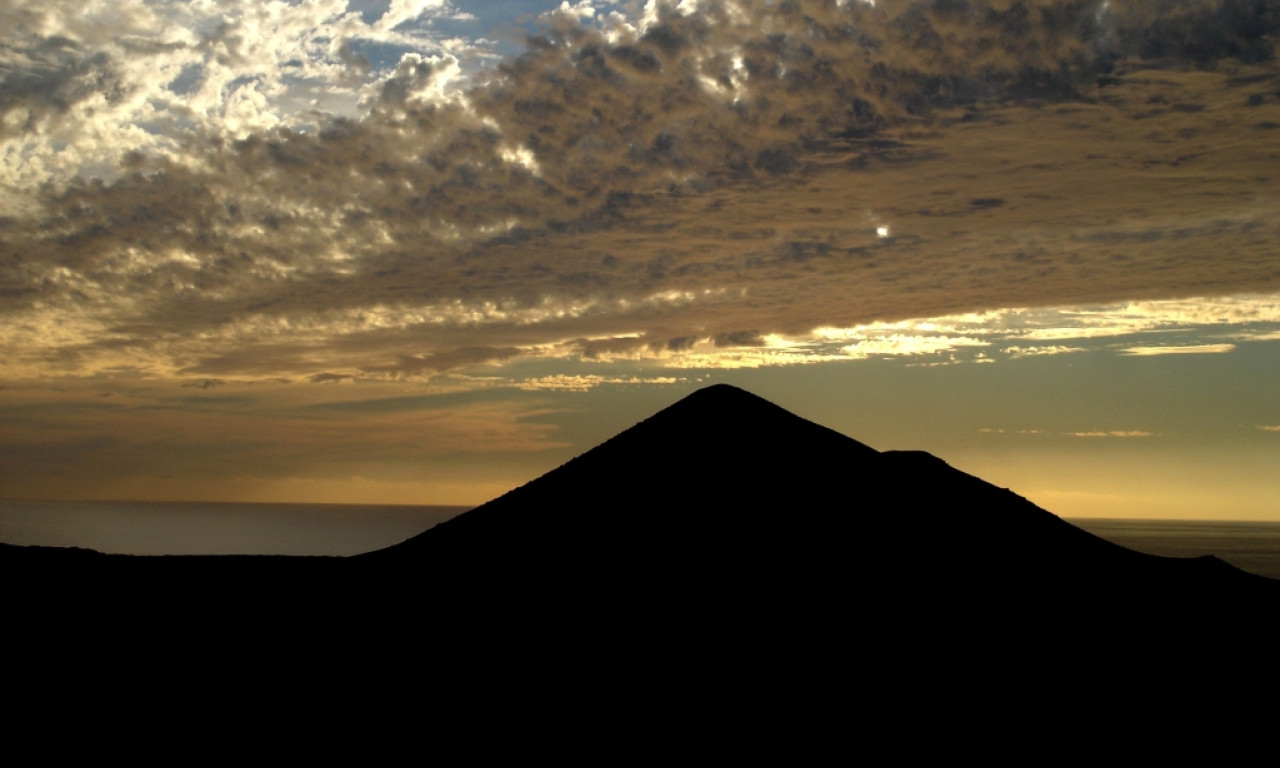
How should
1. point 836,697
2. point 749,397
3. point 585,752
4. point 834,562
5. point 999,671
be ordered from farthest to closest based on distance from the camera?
point 749,397 < point 834,562 < point 999,671 < point 836,697 < point 585,752

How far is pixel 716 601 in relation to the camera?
48.8 ft

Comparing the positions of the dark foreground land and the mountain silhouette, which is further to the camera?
the mountain silhouette

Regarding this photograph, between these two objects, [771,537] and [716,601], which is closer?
[716,601]

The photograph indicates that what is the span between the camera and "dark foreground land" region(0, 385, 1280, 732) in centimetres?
1398

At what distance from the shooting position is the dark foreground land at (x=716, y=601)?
14.0m

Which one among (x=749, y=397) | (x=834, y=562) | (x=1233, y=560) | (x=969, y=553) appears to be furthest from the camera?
(x=1233, y=560)

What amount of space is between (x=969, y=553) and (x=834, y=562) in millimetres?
3047

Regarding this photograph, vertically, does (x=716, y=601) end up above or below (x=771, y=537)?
below

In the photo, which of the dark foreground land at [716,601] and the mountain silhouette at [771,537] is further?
the mountain silhouette at [771,537]

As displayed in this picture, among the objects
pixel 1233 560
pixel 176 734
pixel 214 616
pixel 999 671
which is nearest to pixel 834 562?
pixel 999 671

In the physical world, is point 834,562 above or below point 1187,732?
above

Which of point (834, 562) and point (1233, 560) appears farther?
point (1233, 560)

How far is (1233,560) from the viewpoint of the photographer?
9519 cm

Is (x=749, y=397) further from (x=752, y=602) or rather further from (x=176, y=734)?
(x=176, y=734)
